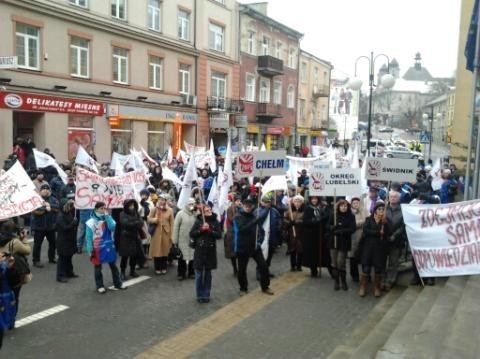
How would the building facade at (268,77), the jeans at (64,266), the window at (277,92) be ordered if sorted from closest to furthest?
the jeans at (64,266), the building facade at (268,77), the window at (277,92)

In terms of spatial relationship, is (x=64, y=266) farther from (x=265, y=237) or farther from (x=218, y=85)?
(x=218, y=85)

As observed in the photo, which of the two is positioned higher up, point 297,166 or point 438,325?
point 297,166

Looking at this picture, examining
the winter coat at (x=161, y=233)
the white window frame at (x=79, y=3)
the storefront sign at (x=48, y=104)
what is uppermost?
the white window frame at (x=79, y=3)

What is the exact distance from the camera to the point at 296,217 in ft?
32.0

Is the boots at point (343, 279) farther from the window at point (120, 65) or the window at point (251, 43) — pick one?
the window at point (251, 43)

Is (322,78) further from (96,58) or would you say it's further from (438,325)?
(438,325)

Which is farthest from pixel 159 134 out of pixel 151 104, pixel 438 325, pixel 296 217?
pixel 438 325

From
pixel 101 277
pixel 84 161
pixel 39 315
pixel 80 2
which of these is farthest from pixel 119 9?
pixel 39 315

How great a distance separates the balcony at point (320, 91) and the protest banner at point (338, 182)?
4254 cm

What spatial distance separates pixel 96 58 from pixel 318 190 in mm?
18912

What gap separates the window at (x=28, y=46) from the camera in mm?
21422

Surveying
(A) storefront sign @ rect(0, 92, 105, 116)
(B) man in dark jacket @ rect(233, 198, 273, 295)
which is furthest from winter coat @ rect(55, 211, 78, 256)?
(A) storefront sign @ rect(0, 92, 105, 116)

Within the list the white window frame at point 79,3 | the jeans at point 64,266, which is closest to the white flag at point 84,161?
the jeans at point 64,266

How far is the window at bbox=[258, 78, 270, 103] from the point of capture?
41438mm
